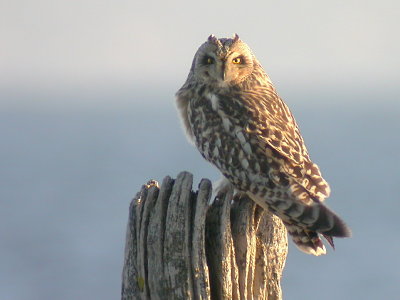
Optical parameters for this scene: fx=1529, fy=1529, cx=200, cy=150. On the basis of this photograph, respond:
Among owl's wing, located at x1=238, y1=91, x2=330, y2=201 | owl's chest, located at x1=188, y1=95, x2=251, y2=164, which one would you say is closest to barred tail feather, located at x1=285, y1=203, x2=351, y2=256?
owl's wing, located at x1=238, y1=91, x2=330, y2=201

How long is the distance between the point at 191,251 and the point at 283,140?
1932 millimetres

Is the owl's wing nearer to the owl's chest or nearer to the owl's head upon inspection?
the owl's chest

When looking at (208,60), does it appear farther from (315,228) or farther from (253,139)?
(315,228)

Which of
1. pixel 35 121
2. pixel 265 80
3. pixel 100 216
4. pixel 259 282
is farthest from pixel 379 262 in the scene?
pixel 35 121

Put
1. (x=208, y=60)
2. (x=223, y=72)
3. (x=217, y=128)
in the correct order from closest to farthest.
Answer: (x=217, y=128) < (x=223, y=72) < (x=208, y=60)

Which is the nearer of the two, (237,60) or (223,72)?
(223,72)

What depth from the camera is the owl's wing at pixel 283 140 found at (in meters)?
8.92

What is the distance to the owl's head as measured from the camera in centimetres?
995

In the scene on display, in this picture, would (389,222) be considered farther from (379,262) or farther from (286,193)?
(286,193)

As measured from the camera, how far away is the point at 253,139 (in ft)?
30.5

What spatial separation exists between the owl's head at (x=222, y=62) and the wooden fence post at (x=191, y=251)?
2.27m

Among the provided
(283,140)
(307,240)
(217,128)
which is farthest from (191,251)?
(217,128)

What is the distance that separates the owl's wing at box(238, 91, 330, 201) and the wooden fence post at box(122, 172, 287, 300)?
1.17m

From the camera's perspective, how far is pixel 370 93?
8775 cm
